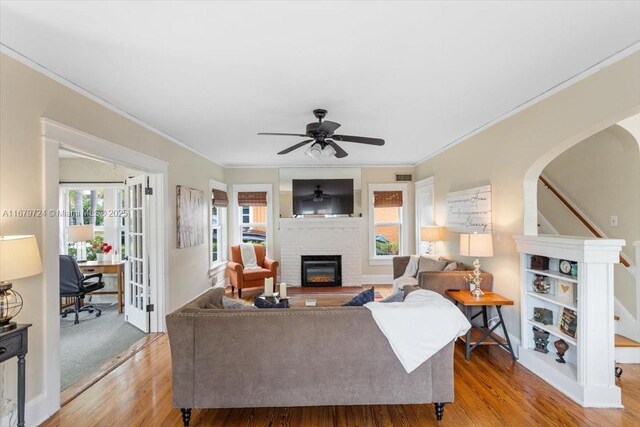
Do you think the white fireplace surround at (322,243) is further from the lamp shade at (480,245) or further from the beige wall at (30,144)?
the beige wall at (30,144)

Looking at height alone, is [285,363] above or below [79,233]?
below

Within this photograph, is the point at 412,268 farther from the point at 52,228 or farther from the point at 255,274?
the point at 52,228

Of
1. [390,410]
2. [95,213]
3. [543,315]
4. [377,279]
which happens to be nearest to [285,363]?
[390,410]

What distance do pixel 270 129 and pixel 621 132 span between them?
3.99 metres

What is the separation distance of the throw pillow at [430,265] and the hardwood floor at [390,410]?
1760 mm

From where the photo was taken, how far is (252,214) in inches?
265

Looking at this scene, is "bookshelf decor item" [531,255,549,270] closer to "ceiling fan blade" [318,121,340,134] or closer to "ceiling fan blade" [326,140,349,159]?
"ceiling fan blade" [326,140,349,159]

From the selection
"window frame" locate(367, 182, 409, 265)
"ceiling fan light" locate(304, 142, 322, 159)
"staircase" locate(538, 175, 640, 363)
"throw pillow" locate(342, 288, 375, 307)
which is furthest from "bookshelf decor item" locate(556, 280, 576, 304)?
"window frame" locate(367, 182, 409, 265)

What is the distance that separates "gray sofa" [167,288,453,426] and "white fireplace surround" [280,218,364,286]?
4.14 m

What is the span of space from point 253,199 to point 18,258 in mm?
4792

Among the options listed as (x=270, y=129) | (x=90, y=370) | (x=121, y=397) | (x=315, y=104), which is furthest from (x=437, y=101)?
(x=90, y=370)

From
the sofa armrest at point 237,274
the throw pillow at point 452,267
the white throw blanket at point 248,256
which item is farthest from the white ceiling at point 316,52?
the white throw blanket at point 248,256

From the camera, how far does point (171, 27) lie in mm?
1829

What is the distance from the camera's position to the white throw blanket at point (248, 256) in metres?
5.98
